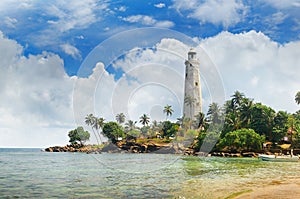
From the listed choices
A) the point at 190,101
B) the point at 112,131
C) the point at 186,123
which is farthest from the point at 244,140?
the point at 112,131

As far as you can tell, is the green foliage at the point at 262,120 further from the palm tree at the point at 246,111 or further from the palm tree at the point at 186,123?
the palm tree at the point at 186,123

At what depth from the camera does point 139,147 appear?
88.8 meters

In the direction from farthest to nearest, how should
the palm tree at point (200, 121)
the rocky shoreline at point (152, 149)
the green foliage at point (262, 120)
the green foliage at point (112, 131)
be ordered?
the green foliage at point (112, 131) → the palm tree at point (200, 121) → the green foliage at point (262, 120) → the rocky shoreline at point (152, 149)

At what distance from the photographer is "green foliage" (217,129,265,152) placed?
64319mm

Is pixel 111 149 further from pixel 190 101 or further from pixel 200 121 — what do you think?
pixel 200 121

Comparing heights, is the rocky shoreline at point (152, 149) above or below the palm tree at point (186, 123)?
below

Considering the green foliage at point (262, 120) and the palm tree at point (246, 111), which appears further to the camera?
the palm tree at point (246, 111)

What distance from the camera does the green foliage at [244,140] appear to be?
2532 inches

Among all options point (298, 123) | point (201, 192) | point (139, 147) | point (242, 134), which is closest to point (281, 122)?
point (298, 123)

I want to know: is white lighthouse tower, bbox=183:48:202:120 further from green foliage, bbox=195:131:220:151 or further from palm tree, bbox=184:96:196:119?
green foliage, bbox=195:131:220:151

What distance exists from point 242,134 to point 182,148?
18968mm

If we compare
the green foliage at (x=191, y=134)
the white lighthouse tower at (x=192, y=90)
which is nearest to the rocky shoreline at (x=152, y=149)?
the green foliage at (x=191, y=134)

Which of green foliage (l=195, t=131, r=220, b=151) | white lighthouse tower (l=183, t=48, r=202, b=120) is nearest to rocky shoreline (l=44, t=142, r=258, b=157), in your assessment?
green foliage (l=195, t=131, r=220, b=151)

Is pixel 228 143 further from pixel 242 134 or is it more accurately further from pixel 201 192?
pixel 201 192
